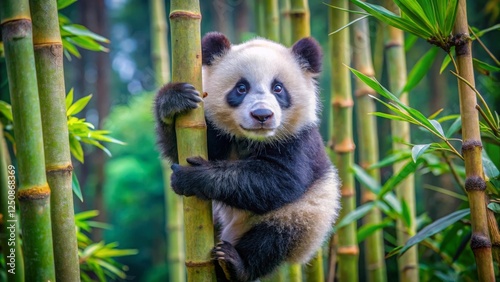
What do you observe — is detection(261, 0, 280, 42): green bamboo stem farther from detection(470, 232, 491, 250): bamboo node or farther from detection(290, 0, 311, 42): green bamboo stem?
detection(470, 232, 491, 250): bamboo node

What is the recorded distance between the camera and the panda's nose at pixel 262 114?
2.11m

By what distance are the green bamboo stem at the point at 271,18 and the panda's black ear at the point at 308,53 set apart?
448 mm

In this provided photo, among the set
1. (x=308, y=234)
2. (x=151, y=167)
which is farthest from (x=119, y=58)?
(x=308, y=234)

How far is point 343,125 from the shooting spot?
2.82 metres

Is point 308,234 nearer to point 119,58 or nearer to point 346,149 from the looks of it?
point 346,149

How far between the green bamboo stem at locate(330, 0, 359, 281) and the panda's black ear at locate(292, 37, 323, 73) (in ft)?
0.74

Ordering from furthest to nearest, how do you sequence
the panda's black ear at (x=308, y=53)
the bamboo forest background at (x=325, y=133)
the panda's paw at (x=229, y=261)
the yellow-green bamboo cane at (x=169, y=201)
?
1. the yellow-green bamboo cane at (x=169, y=201)
2. the bamboo forest background at (x=325, y=133)
3. the panda's black ear at (x=308, y=53)
4. the panda's paw at (x=229, y=261)

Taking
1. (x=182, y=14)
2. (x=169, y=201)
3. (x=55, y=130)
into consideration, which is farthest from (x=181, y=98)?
(x=169, y=201)

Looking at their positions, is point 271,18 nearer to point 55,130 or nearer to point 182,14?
point 182,14

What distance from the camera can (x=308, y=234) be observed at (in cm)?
238

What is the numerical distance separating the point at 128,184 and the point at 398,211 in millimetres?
5050

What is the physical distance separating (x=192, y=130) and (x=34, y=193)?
51 cm

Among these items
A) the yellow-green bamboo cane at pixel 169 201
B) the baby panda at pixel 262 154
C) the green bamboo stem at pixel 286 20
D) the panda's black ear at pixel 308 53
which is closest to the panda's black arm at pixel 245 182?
the baby panda at pixel 262 154

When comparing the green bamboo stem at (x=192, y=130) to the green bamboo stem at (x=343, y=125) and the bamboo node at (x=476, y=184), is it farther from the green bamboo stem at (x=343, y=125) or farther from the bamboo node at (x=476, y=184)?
the green bamboo stem at (x=343, y=125)
